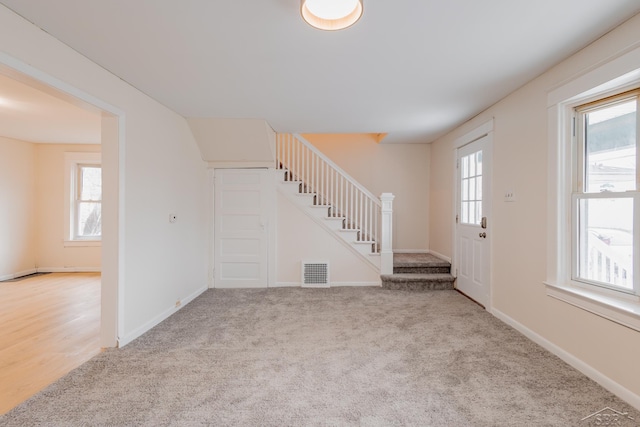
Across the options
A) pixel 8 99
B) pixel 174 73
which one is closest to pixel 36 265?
pixel 8 99

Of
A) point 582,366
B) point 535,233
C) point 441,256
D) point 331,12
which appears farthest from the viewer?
point 441,256

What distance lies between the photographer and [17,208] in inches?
190

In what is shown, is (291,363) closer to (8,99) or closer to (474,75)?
(474,75)

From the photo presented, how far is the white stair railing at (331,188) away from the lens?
14.7 ft

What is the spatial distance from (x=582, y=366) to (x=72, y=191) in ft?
24.6

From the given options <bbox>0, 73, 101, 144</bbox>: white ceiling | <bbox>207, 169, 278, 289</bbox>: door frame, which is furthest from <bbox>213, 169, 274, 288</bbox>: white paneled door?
<bbox>0, 73, 101, 144</bbox>: white ceiling

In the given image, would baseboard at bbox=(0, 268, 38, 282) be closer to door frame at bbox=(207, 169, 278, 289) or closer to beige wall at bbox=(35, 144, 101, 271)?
beige wall at bbox=(35, 144, 101, 271)

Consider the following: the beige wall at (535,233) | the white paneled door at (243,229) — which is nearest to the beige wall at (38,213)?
the white paneled door at (243,229)

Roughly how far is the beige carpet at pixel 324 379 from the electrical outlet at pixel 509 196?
1334mm

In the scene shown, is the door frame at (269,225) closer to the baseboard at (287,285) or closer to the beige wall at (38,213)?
the baseboard at (287,285)

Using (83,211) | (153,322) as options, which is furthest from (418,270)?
(83,211)

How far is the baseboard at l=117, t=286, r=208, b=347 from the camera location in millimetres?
2545

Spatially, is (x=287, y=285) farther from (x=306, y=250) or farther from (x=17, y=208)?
(x=17, y=208)

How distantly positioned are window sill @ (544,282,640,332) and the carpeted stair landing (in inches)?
73.2
